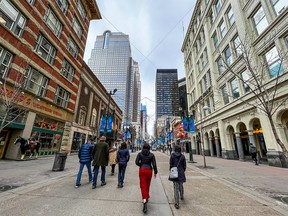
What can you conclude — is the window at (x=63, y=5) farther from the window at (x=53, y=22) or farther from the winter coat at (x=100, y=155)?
the winter coat at (x=100, y=155)

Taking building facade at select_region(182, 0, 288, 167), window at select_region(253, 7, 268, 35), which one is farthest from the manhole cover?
window at select_region(253, 7, 268, 35)

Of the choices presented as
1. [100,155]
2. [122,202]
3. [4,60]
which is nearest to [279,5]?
[100,155]

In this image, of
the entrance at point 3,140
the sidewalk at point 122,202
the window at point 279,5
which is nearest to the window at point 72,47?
the entrance at point 3,140

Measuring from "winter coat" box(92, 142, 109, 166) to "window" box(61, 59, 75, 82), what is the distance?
54.3ft

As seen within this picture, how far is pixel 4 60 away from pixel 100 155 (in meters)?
12.6

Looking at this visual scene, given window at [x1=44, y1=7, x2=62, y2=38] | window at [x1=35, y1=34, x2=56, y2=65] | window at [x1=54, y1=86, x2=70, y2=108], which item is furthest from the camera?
window at [x1=54, y1=86, x2=70, y2=108]

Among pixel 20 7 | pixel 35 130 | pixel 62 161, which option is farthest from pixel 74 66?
pixel 62 161

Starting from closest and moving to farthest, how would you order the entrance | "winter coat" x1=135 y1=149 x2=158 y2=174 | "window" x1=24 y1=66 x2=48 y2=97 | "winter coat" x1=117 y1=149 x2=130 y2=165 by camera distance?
"winter coat" x1=135 y1=149 x2=158 y2=174
"winter coat" x1=117 y1=149 x2=130 y2=165
the entrance
"window" x1=24 y1=66 x2=48 y2=97

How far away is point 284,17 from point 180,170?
1583 centimetres

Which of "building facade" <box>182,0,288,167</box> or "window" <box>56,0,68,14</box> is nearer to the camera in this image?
"building facade" <box>182,0,288,167</box>

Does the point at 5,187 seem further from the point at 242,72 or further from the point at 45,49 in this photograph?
the point at 242,72

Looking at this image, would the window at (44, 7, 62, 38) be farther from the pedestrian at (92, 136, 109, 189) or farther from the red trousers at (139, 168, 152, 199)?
the red trousers at (139, 168, 152, 199)

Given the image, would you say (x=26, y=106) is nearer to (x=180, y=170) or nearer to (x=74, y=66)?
(x=74, y=66)

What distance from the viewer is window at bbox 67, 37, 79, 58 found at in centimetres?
2017
